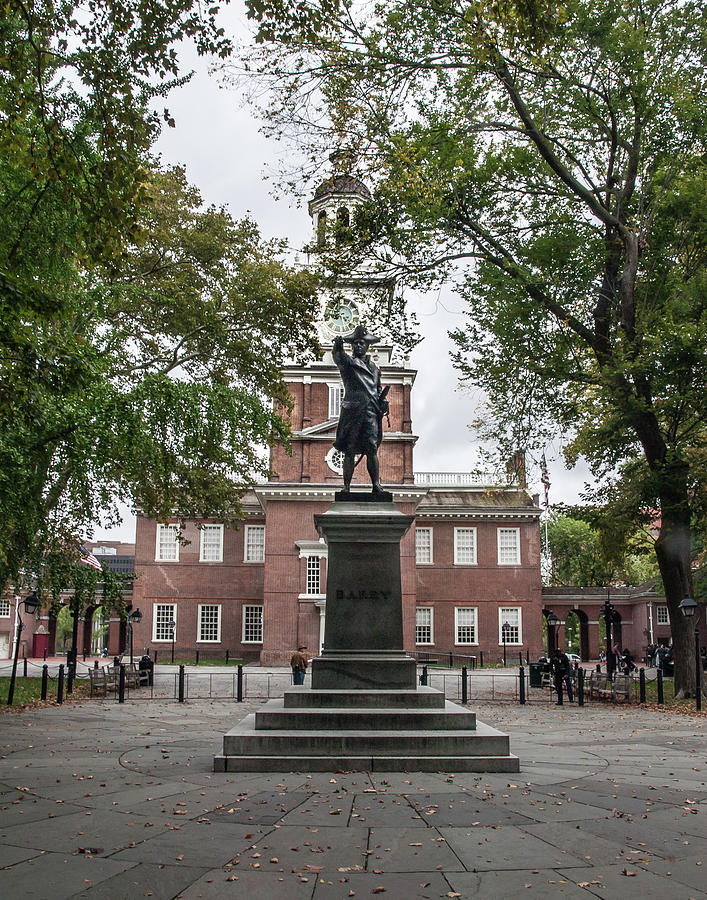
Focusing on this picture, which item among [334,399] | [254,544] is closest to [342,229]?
[334,399]

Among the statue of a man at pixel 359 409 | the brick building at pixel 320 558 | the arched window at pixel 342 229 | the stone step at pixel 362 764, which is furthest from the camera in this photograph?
the brick building at pixel 320 558

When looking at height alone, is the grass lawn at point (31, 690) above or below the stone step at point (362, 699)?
below

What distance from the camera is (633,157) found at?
18781 mm

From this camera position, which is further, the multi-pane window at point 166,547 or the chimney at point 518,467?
the multi-pane window at point 166,547

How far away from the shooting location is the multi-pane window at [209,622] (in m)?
44.2

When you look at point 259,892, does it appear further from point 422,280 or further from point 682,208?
point 682,208

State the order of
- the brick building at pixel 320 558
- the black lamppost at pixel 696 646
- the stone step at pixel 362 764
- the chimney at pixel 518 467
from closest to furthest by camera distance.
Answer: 1. the stone step at pixel 362 764
2. the black lamppost at pixel 696 646
3. the chimney at pixel 518 467
4. the brick building at pixel 320 558

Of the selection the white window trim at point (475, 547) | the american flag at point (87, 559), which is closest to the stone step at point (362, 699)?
the american flag at point (87, 559)

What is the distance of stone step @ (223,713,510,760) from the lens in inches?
349

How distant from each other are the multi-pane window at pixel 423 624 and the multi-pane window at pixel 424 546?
264 cm

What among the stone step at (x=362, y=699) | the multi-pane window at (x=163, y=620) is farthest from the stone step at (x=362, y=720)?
the multi-pane window at (x=163, y=620)

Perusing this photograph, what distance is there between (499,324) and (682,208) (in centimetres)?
490

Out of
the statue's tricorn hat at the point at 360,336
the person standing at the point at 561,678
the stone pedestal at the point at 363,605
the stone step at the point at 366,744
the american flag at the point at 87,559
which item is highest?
the statue's tricorn hat at the point at 360,336

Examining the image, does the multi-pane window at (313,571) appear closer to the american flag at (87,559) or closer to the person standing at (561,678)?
the american flag at (87,559)
